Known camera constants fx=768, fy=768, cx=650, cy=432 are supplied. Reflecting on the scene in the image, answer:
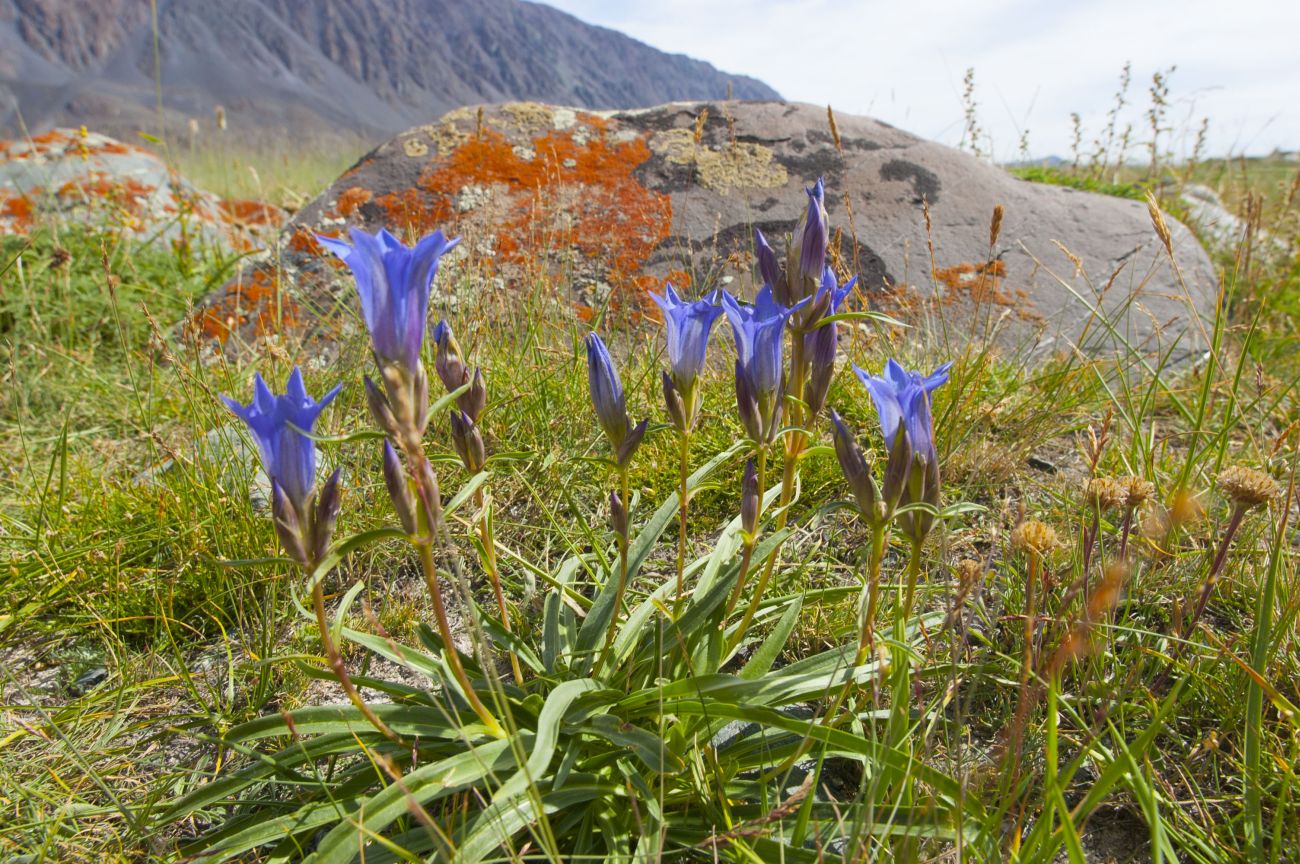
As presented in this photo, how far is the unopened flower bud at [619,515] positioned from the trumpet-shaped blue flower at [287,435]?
536 mm

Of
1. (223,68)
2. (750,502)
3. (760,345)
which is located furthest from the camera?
(223,68)

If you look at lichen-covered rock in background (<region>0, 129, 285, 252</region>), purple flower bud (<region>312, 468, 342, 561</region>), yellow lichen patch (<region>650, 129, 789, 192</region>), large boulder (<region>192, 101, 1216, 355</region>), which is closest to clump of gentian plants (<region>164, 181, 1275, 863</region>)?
purple flower bud (<region>312, 468, 342, 561</region>)

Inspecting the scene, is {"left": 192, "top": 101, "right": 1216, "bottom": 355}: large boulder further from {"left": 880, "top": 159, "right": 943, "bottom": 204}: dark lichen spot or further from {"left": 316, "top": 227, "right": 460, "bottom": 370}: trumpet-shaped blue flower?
{"left": 316, "top": 227, "right": 460, "bottom": 370}: trumpet-shaped blue flower

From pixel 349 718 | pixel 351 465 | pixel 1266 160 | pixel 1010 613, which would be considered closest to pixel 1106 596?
pixel 1010 613

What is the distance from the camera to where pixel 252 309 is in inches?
168

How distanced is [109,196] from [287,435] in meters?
6.24

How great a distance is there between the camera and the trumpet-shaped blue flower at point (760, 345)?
1.42 metres

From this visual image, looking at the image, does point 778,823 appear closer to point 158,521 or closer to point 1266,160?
point 158,521

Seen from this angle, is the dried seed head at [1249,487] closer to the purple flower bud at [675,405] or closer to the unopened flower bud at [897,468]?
the unopened flower bud at [897,468]

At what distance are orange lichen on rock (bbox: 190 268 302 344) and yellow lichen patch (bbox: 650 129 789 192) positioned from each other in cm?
243

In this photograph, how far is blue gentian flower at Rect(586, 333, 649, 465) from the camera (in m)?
1.48

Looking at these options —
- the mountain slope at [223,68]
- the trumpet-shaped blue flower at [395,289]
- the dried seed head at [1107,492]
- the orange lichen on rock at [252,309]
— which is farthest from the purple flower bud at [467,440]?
the mountain slope at [223,68]

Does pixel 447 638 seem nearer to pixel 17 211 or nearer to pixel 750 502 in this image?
pixel 750 502

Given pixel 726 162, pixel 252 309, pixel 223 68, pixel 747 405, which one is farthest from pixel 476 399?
pixel 223 68
